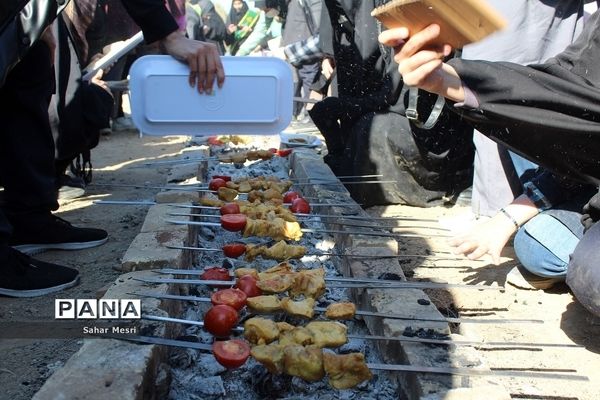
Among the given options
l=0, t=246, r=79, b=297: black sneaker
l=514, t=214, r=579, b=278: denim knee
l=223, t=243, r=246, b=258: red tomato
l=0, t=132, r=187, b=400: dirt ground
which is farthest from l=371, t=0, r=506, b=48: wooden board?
l=0, t=246, r=79, b=297: black sneaker

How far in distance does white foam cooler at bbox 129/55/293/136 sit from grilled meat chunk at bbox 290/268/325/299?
5.11ft

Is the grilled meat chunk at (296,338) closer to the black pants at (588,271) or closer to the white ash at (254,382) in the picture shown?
Answer: the white ash at (254,382)

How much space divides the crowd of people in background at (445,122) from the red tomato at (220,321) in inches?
43.1

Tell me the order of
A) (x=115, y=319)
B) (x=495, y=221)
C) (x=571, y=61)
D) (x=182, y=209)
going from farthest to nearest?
(x=182, y=209), (x=495, y=221), (x=571, y=61), (x=115, y=319)

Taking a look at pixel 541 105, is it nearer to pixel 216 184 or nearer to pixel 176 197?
pixel 176 197

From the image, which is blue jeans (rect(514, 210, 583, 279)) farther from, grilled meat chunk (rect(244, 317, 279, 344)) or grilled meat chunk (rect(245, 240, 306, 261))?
grilled meat chunk (rect(244, 317, 279, 344))

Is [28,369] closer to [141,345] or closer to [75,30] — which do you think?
[141,345]

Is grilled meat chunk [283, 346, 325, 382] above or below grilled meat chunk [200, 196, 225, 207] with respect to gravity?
above

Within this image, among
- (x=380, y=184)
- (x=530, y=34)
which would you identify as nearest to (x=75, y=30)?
(x=380, y=184)

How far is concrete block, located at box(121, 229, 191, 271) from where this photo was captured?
8.66 ft

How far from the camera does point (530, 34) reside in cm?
394

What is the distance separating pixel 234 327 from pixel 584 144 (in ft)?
5.23

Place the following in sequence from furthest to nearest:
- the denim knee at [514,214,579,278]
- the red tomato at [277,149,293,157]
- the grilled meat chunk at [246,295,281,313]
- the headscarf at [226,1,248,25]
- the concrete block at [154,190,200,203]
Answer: the headscarf at [226,1,248,25]
the red tomato at [277,149,293,157]
the concrete block at [154,190,200,203]
the denim knee at [514,214,579,278]
the grilled meat chunk at [246,295,281,313]

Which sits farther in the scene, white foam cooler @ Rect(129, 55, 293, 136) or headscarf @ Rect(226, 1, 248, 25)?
headscarf @ Rect(226, 1, 248, 25)
